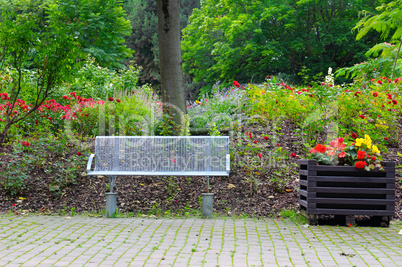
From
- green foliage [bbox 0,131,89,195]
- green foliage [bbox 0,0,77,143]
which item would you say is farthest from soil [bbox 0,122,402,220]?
green foliage [bbox 0,0,77,143]

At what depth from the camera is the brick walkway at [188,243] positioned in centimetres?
376

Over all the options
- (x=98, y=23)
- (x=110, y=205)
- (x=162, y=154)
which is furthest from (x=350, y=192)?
(x=98, y=23)

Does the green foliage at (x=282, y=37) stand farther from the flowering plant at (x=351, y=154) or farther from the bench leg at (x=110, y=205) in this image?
the bench leg at (x=110, y=205)

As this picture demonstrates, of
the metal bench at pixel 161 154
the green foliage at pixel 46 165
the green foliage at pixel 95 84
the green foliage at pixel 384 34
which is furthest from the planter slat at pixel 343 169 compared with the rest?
the green foliage at pixel 95 84

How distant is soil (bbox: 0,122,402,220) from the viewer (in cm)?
615

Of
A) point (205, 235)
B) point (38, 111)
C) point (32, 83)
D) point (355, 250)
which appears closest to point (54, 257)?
point (205, 235)

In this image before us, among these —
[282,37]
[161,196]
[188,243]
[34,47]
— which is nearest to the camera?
[188,243]

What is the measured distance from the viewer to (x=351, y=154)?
17.9 ft

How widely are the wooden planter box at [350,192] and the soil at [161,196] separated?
75cm

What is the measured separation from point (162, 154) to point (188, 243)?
2.23 metres


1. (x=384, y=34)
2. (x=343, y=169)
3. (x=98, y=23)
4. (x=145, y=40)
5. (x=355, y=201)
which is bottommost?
(x=355, y=201)

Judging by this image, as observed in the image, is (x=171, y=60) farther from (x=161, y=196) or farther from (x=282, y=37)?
(x=282, y=37)

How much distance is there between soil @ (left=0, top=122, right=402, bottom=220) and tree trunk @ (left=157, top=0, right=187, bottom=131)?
1.49 metres

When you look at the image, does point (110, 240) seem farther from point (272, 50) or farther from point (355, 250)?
point (272, 50)
